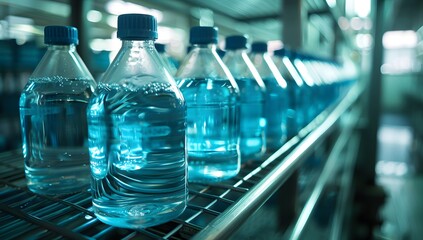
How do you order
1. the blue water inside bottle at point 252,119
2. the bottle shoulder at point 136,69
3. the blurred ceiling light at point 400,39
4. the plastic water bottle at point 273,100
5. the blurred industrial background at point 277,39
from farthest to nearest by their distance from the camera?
the blurred ceiling light at point 400,39, the blurred industrial background at point 277,39, the plastic water bottle at point 273,100, the blue water inside bottle at point 252,119, the bottle shoulder at point 136,69

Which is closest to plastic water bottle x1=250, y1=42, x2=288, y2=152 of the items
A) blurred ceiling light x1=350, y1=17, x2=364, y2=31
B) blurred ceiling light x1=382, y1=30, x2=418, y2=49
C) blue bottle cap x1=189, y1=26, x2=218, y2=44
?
blue bottle cap x1=189, y1=26, x2=218, y2=44

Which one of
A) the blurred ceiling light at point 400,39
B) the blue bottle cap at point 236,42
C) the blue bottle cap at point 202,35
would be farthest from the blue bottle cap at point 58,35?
the blurred ceiling light at point 400,39

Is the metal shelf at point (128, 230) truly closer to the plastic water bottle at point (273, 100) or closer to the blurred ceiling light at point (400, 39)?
the plastic water bottle at point (273, 100)

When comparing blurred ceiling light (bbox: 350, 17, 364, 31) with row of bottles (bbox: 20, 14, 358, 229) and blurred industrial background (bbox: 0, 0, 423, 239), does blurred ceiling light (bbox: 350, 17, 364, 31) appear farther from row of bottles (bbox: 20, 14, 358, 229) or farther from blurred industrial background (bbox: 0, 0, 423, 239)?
row of bottles (bbox: 20, 14, 358, 229)

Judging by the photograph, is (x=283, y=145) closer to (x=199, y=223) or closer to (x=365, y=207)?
(x=199, y=223)

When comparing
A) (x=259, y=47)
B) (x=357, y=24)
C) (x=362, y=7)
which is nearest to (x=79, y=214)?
(x=259, y=47)

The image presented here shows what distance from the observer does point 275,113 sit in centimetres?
107

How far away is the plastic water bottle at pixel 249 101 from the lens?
0.90 metres

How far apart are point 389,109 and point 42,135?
9.54 metres

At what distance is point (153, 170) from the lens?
0.58 meters

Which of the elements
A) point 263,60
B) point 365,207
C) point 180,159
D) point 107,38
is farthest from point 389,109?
point 180,159

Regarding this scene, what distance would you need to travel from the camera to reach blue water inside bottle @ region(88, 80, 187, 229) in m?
0.52

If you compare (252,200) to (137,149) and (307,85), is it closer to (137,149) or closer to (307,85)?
(137,149)

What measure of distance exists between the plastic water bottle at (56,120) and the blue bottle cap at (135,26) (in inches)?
8.9
